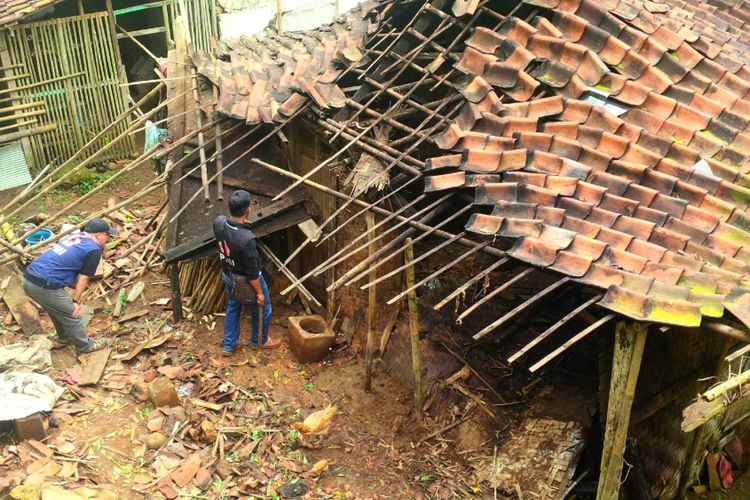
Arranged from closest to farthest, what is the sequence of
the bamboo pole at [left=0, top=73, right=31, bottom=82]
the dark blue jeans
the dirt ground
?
the dirt ground → the dark blue jeans → the bamboo pole at [left=0, top=73, right=31, bottom=82]

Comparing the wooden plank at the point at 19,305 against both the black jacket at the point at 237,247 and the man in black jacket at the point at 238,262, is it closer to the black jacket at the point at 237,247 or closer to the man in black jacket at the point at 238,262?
the man in black jacket at the point at 238,262

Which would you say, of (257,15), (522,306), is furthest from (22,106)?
(522,306)

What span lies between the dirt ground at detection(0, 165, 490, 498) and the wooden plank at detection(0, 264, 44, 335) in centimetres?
18

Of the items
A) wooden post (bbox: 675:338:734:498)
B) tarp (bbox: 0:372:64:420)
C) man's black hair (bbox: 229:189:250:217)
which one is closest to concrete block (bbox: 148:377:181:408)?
tarp (bbox: 0:372:64:420)

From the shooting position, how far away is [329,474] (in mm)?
7262

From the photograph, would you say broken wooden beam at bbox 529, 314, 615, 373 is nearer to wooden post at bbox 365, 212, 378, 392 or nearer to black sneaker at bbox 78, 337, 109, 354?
wooden post at bbox 365, 212, 378, 392

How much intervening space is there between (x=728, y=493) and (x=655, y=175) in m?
5.11

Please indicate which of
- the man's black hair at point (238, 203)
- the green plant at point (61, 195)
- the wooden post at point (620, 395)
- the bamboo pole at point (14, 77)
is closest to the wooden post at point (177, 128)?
the man's black hair at point (238, 203)

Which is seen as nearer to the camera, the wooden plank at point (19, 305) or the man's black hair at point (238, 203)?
the man's black hair at point (238, 203)

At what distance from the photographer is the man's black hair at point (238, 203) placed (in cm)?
785

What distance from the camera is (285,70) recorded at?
31.3ft

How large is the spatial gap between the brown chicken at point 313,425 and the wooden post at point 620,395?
10.3ft

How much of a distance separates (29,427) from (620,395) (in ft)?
19.4

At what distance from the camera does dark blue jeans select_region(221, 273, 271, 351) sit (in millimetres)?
8680
